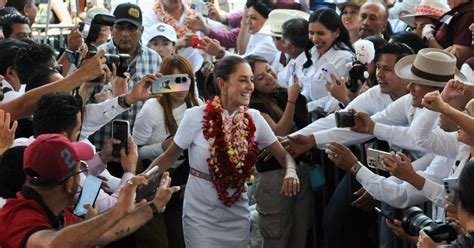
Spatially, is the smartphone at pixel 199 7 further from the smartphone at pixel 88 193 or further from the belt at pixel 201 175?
the smartphone at pixel 88 193

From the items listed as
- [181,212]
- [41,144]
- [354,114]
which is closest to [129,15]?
[181,212]

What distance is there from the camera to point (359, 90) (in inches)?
296

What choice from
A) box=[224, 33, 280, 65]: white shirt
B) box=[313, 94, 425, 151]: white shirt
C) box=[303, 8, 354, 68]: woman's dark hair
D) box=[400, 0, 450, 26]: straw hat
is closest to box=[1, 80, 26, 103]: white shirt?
box=[313, 94, 425, 151]: white shirt

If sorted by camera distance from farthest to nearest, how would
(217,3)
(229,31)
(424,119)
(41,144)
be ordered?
1. (217,3)
2. (229,31)
3. (424,119)
4. (41,144)

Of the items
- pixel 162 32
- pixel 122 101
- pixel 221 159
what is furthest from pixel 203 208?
pixel 162 32

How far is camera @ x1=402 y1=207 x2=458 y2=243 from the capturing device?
4172 millimetres

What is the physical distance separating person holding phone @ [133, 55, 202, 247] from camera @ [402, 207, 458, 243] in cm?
271

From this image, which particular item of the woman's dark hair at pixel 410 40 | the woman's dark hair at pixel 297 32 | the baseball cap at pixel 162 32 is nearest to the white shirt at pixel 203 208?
the woman's dark hair at pixel 410 40

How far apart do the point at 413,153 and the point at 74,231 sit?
3.04 meters

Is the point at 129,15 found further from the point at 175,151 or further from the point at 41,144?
the point at 41,144

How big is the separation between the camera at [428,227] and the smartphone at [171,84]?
2.35m

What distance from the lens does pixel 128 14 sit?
8.14 m

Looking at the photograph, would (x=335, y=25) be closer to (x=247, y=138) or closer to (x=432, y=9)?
(x=432, y=9)

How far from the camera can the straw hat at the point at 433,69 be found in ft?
19.5
